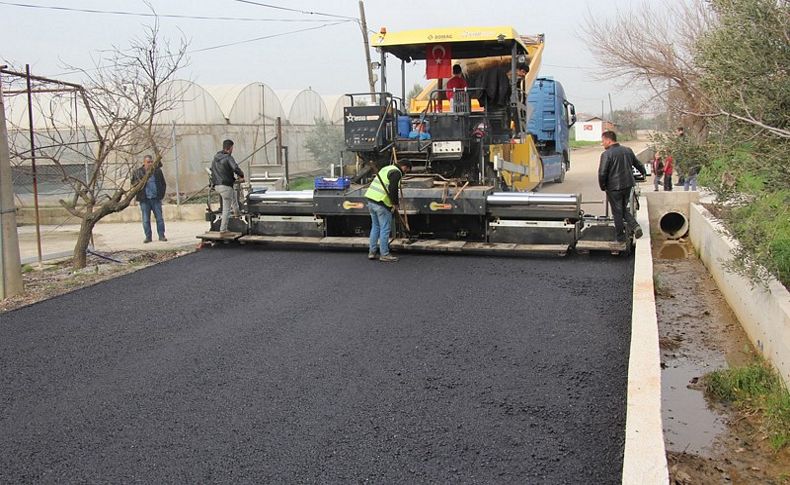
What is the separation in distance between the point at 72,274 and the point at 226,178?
226 cm

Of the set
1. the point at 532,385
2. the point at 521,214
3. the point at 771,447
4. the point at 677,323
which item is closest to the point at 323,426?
the point at 532,385

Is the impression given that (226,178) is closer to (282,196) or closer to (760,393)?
(282,196)

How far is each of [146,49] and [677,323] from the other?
7.28 meters

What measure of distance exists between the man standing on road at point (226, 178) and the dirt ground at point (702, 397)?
5.53 metres

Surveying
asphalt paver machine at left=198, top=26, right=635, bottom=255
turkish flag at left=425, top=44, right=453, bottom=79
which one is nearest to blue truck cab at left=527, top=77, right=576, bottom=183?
asphalt paver machine at left=198, top=26, right=635, bottom=255

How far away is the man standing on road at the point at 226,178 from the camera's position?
9.66m

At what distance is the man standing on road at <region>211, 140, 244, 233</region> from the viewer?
966 cm

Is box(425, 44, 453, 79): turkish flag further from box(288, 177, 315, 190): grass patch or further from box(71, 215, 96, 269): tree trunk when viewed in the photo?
box(288, 177, 315, 190): grass patch

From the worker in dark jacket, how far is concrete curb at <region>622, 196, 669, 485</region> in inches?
99.5

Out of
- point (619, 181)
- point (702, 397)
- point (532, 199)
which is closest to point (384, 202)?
point (532, 199)

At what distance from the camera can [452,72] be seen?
9969 millimetres

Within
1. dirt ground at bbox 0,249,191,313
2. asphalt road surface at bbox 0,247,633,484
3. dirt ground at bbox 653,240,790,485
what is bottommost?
dirt ground at bbox 653,240,790,485

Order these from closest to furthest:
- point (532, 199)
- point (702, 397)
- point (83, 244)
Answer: point (702, 397), point (532, 199), point (83, 244)

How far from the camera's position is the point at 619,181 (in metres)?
8.44
